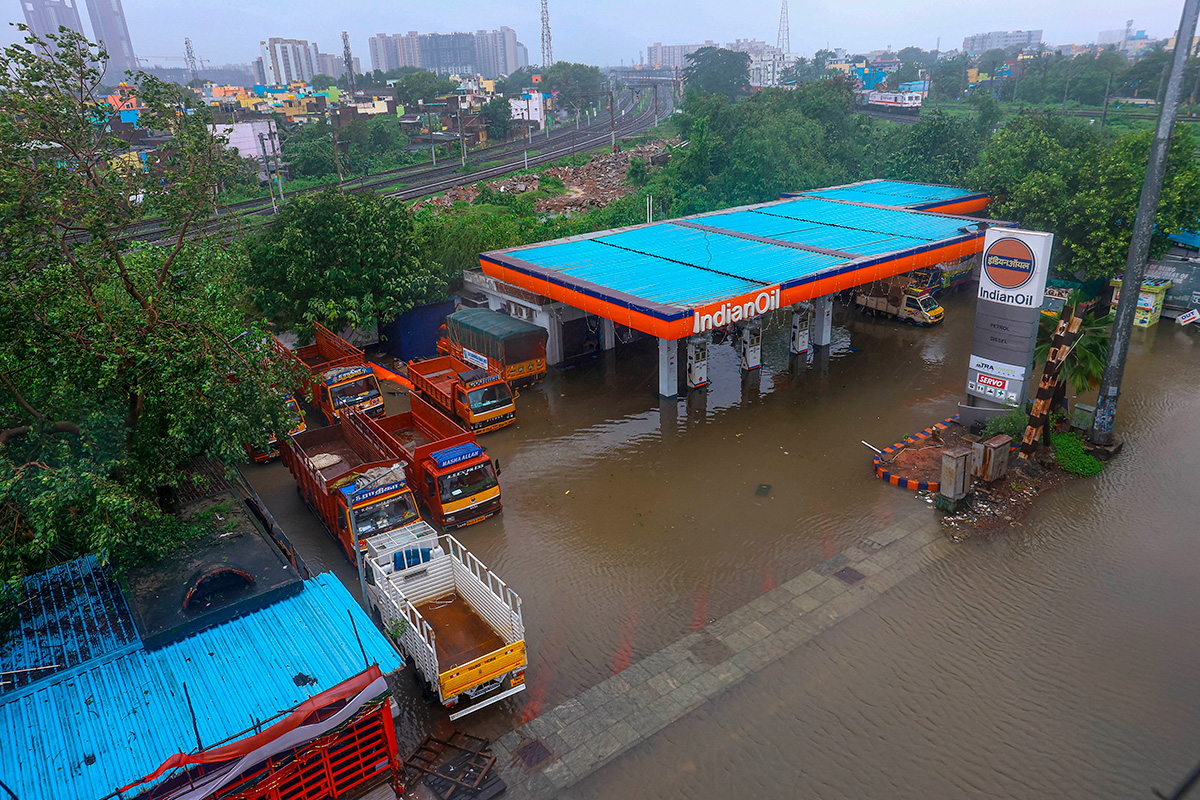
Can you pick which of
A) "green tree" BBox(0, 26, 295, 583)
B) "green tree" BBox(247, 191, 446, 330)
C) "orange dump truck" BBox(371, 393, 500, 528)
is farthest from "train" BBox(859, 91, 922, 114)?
"green tree" BBox(0, 26, 295, 583)

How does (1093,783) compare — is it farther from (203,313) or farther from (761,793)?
(203,313)

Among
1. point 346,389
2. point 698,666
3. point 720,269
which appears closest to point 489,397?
point 346,389

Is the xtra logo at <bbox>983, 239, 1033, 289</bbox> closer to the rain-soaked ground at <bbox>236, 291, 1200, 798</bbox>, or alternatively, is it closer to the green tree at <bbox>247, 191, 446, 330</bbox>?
the rain-soaked ground at <bbox>236, 291, 1200, 798</bbox>

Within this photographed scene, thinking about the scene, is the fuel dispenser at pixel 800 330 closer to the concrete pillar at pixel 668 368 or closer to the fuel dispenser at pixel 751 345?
the fuel dispenser at pixel 751 345

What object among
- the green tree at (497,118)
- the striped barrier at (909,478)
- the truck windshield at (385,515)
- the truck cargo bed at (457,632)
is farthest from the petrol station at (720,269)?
the green tree at (497,118)

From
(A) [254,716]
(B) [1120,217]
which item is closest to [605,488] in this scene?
(A) [254,716]

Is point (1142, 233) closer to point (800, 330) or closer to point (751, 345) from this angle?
point (800, 330)
